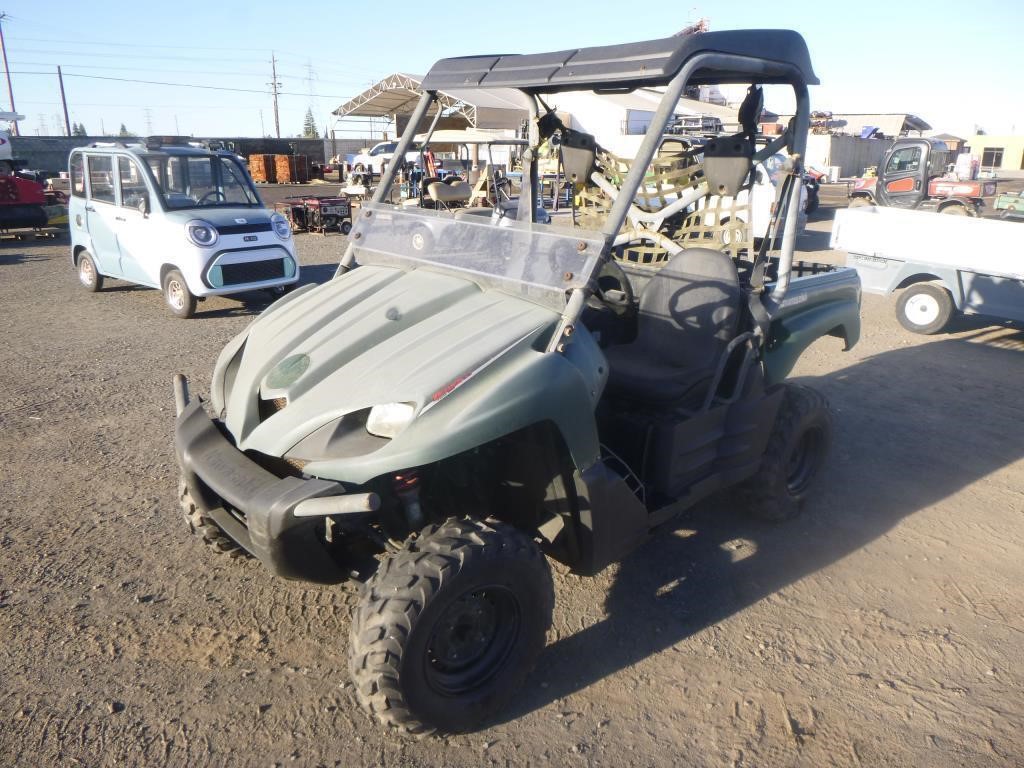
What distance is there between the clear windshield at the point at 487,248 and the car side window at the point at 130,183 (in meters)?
6.43

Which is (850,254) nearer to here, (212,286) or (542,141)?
(542,141)

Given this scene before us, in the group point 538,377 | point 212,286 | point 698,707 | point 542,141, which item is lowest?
point 698,707

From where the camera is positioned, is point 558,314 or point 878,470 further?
A: point 878,470

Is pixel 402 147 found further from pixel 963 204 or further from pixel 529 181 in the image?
pixel 963 204

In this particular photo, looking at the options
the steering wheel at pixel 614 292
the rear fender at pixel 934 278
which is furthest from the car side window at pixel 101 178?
the rear fender at pixel 934 278

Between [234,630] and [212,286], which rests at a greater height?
[212,286]

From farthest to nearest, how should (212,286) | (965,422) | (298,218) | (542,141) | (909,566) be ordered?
(298,218) < (212,286) < (965,422) < (542,141) < (909,566)

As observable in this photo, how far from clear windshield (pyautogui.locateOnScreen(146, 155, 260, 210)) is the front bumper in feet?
22.8

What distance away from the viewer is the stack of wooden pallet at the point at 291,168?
32.9m

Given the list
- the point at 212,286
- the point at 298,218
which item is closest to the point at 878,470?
the point at 212,286

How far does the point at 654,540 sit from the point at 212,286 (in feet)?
21.0

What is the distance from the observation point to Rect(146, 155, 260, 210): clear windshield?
882cm

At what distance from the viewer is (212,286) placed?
329 inches

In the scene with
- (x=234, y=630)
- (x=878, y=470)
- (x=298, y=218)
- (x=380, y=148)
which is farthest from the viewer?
(x=380, y=148)
